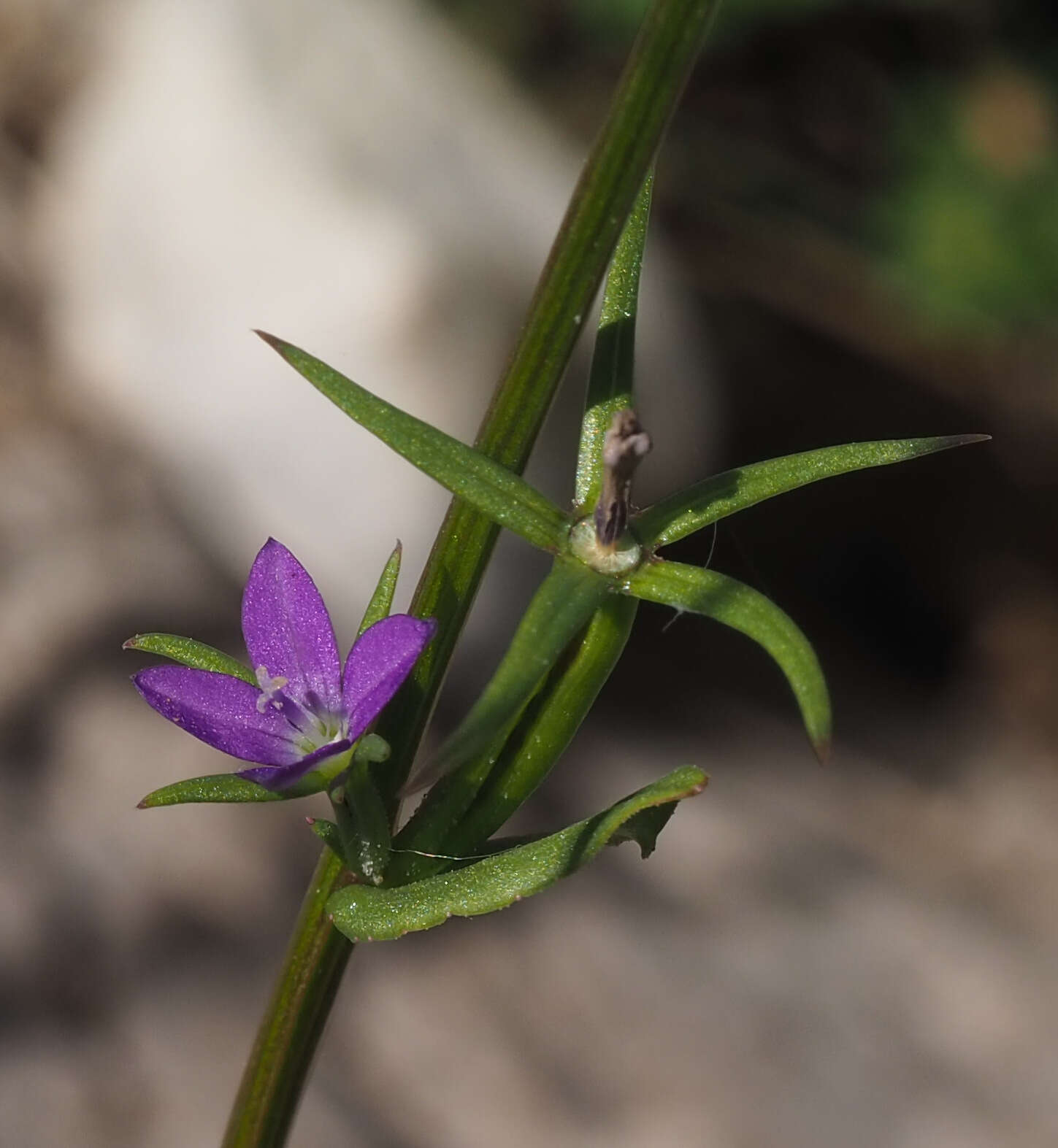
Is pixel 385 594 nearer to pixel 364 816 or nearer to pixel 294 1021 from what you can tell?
pixel 364 816

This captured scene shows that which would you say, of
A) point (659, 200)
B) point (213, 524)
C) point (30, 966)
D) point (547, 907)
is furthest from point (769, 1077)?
point (659, 200)

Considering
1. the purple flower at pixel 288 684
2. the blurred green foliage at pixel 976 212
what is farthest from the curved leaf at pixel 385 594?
the blurred green foliage at pixel 976 212

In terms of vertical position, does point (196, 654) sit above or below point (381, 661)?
below

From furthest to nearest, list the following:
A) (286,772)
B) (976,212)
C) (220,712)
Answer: (976,212), (220,712), (286,772)

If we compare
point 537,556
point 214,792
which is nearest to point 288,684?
point 214,792

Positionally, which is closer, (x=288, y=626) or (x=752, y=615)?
(x=752, y=615)

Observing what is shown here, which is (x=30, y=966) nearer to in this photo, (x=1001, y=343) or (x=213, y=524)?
(x=213, y=524)
